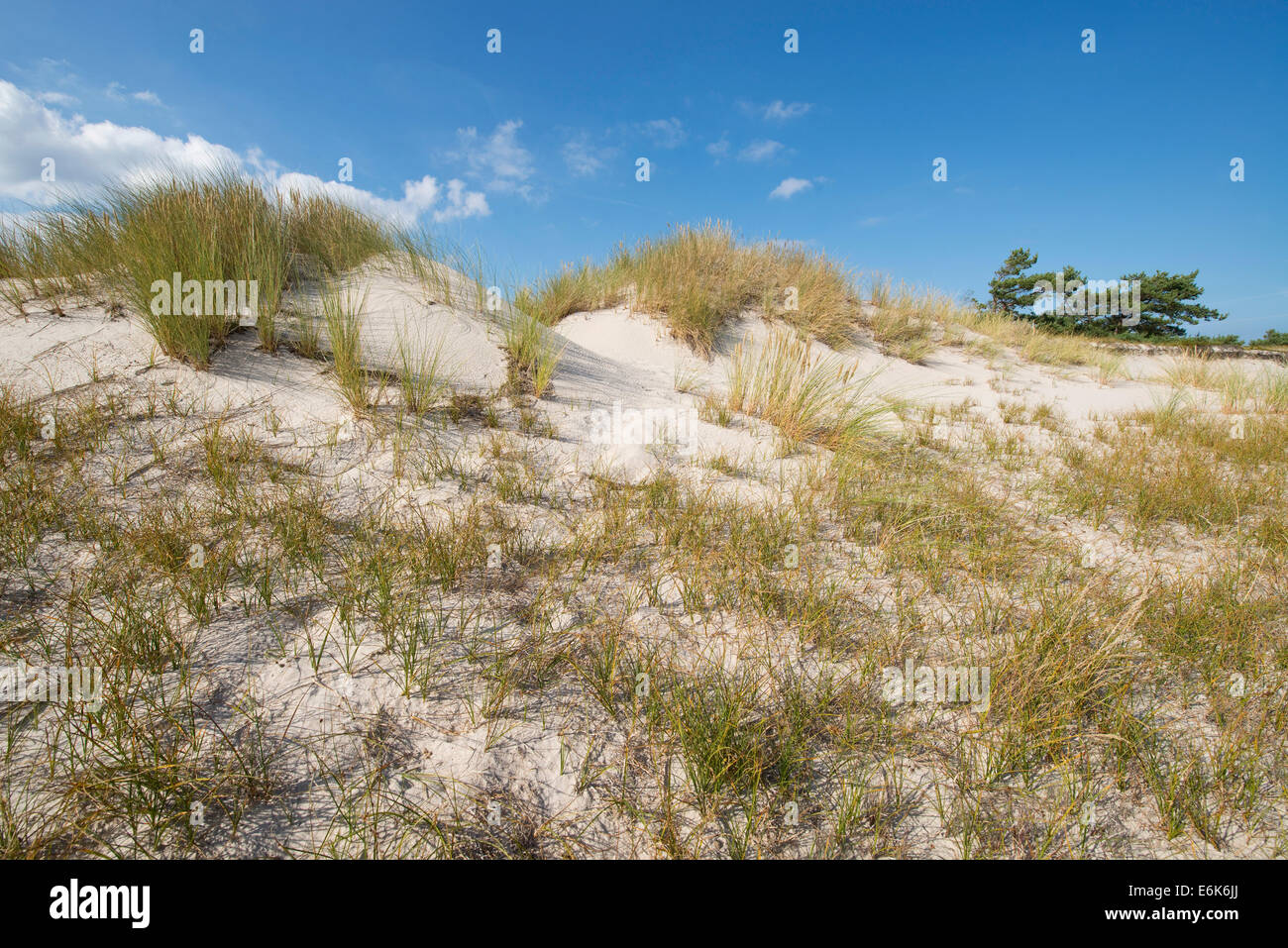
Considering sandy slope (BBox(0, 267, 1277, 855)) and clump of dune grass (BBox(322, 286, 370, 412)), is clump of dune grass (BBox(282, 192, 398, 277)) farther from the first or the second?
clump of dune grass (BBox(322, 286, 370, 412))

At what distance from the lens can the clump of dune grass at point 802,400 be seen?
4859 millimetres

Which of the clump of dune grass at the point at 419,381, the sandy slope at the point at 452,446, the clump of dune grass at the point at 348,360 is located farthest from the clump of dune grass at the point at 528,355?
the clump of dune grass at the point at 348,360

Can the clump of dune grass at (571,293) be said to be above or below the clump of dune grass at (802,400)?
above

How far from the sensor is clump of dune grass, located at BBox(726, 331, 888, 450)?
4859mm

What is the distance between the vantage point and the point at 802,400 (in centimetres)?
504

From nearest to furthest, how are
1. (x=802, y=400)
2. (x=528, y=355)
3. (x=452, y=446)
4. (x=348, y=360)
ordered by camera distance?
1. (x=452, y=446)
2. (x=348, y=360)
3. (x=802, y=400)
4. (x=528, y=355)

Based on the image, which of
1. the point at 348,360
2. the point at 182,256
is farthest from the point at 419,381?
the point at 182,256

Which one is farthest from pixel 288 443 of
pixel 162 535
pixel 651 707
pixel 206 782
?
pixel 651 707

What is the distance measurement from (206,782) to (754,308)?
9821 millimetres

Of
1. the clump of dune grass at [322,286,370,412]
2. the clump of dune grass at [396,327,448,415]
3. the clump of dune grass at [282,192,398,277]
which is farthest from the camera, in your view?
the clump of dune grass at [282,192,398,277]

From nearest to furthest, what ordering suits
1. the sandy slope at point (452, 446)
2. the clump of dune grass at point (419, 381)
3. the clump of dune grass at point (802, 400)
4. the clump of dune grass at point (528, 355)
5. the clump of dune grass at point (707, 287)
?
the sandy slope at point (452, 446) < the clump of dune grass at point (419, 381) < the clump of dune grass at point (802, 400) < the clump of dune grass at point (528, 355) < the clump of dune grass at point (707, 287)

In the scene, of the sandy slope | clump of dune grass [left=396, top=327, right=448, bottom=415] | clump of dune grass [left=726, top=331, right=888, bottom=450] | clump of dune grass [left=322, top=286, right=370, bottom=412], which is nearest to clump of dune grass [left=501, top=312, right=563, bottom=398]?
the sandy slope

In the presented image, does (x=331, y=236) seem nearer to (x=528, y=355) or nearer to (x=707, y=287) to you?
(x=528, y=355)

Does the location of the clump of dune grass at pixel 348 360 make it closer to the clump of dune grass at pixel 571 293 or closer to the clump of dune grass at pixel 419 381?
the clump of dune grass at pixel 419 381
